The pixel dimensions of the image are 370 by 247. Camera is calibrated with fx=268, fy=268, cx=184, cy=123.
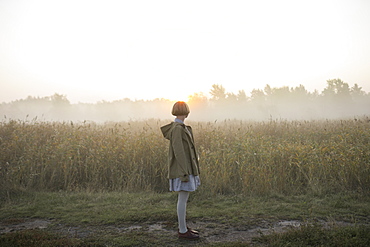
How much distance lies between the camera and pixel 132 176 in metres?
7.30

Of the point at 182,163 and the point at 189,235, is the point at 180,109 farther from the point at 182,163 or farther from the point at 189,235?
the point at 189,235

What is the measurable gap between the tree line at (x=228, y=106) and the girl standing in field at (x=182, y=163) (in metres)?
51.1

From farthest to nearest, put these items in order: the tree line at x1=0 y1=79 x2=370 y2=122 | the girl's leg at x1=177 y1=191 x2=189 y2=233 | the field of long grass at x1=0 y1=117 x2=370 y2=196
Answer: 1. the tree line at x1=0 y1=79 x2=370 y2=122
2. the field of long grass at x1=0 y1=117 x2=370 y2=196
3. the girl's leg at x1=177 y1=191 x2=189 y2=233

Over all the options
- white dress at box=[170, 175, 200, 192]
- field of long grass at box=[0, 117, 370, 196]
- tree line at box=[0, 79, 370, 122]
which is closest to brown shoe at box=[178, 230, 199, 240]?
white dress at box=[170, 175, 200, 192]

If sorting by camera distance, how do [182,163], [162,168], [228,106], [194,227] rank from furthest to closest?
[228,106], [162,168], [194,227], [182,163]

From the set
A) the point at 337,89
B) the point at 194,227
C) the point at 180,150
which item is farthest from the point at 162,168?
the point at 337,89

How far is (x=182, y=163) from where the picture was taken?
3.71 meters

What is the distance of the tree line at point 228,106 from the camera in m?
57.0

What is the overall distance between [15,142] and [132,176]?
4023 millimetres

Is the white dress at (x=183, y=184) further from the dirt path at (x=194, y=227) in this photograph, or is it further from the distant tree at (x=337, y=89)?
the distant tree at (x=337, y=89)

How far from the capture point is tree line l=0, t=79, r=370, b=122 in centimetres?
5697

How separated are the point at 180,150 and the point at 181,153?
45 millimetres

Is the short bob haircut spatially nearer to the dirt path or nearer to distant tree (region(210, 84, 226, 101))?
the dirt path

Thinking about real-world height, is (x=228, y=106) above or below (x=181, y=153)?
above
